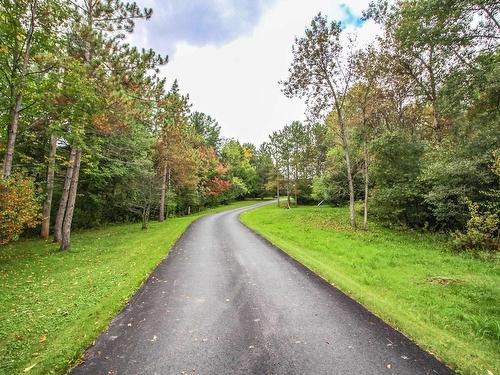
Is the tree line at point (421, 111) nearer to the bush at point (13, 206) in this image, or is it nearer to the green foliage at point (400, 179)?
the green foliage at point (400, 179)

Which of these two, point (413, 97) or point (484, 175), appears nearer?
point (484, 175)

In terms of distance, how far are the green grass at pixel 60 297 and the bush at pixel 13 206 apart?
5.12 feet

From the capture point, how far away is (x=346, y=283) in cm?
723

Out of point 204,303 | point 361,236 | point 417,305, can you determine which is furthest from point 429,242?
point 204,303

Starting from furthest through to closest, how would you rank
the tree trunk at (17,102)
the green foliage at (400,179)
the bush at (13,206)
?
the green foliage at (400,179)
the bush at (13,206)
the tree trunk at (17,102)

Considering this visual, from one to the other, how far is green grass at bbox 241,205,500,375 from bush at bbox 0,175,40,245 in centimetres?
1012

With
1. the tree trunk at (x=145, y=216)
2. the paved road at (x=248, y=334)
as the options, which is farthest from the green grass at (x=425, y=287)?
the tree trunk at (x=145, y=216)

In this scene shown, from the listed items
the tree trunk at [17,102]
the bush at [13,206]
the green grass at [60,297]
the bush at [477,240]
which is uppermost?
the tree trunk at [17,102]

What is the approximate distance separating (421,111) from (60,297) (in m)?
26.2

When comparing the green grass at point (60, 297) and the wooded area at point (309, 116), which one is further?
the wooded area at point (309, 116)

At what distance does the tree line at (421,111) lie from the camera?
34.2 ft

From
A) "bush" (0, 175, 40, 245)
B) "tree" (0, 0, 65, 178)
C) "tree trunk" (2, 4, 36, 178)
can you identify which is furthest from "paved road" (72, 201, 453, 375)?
"tree" (0, 0, 65, 178)

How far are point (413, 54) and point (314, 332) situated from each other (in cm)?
1906

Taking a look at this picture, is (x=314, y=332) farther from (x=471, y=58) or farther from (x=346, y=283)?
(x=471, y=58)
